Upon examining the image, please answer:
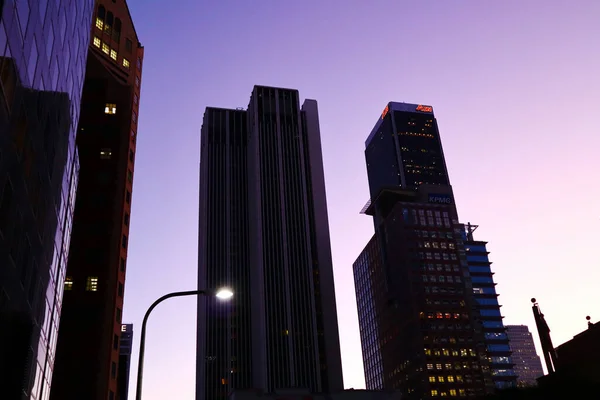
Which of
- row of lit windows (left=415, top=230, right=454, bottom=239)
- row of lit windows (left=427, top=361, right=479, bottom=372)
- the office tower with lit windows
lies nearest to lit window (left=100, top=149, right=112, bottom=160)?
the office tower with lit windows

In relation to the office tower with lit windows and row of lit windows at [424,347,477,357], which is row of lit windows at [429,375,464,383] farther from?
row of lit windows at [424,347,477,357]

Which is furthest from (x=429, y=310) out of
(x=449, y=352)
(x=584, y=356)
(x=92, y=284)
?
(x=92, y=284)

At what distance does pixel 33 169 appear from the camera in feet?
81.0

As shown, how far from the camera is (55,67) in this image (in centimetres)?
2786

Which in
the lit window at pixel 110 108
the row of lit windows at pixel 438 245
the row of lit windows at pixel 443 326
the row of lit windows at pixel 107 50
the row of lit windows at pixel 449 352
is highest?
the row of lit windows at pixel 438 245

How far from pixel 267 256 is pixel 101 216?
86.5 metres

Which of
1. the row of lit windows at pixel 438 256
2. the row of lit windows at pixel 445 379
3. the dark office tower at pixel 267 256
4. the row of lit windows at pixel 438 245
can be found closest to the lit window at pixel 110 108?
the dark office tower at pixel 267 256

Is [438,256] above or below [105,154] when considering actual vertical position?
above

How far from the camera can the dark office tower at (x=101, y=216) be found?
2623 inches

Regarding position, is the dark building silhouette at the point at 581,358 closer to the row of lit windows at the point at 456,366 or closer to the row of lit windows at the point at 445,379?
the row of lit windows at the point at 445,379

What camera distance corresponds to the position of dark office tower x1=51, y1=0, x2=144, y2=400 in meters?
66.6

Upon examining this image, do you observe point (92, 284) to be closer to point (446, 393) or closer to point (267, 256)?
point (267, 256)

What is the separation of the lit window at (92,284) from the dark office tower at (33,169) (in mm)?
36761

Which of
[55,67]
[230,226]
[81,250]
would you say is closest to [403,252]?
[230,226]
